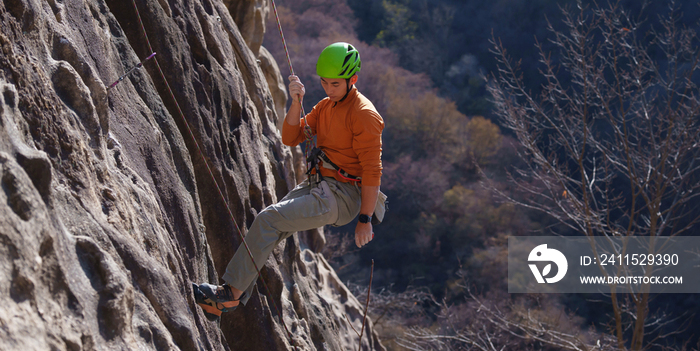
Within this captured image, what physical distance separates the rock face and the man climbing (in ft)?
1.07

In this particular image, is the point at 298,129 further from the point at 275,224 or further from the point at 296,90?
the point at 275,224

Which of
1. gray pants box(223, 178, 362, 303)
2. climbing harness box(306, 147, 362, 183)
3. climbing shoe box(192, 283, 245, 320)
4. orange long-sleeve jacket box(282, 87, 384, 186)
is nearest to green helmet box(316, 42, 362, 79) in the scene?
orange long-sleeve jacket box(282, 87, 384, 186)

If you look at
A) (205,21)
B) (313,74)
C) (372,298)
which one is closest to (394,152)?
(313,74)

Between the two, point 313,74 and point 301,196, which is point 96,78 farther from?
point 313,74

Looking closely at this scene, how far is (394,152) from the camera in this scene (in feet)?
100

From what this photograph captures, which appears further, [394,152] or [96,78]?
[394,152]

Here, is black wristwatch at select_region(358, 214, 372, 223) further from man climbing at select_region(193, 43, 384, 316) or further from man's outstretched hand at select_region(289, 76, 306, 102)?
man's outstretched hand at select_region(289, 76, 306, 102)

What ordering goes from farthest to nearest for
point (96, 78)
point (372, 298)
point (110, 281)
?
1. point (372, 298)
2. point (96, 78)
3. point (110, 281)

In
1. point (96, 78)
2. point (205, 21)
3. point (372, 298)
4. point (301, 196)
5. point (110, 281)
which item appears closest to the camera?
point (110, 281)

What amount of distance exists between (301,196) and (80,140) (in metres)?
1.35

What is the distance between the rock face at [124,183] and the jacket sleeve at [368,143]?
126 centimetres

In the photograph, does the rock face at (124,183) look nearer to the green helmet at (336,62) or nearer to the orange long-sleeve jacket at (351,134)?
the orange long-sleeve jacket at (351,134)

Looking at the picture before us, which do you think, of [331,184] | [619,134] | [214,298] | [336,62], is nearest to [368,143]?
[331,184]

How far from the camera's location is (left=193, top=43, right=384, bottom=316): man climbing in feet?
11.6
